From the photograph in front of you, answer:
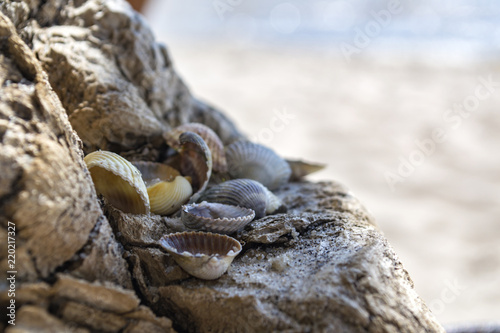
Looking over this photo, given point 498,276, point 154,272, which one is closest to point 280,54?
point 498,276

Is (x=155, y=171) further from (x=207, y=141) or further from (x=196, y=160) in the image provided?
(x=207, y=141)

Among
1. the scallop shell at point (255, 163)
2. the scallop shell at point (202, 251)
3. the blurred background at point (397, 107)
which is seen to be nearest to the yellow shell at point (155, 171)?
the scallop shell at point (255, 163)

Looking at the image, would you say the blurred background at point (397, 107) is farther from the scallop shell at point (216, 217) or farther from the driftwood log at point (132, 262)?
the scallop shell at point (216, 217)

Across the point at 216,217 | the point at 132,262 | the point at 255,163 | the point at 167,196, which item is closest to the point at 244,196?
the point at 216,217

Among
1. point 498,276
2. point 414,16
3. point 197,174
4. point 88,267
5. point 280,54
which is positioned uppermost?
Answer: point 414,16

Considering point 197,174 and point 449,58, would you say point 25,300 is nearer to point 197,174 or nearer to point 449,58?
point 197,174

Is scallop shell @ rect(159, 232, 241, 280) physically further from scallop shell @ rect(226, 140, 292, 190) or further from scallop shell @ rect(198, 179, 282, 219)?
scallop shell @ rect(226, 140, 292, 190)

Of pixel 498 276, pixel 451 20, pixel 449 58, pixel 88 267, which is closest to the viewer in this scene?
pixel 88 267
